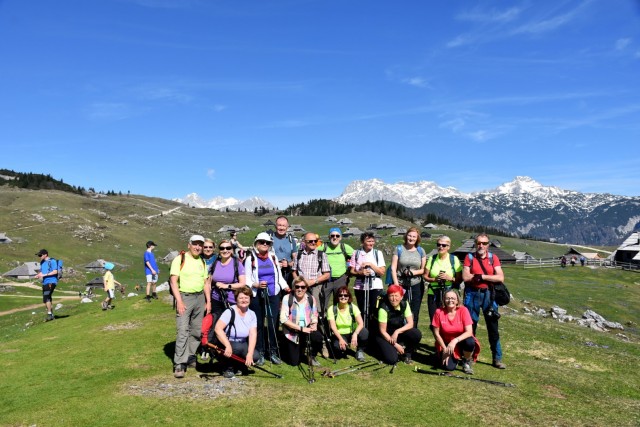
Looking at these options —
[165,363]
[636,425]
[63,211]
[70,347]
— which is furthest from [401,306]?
[63,211]

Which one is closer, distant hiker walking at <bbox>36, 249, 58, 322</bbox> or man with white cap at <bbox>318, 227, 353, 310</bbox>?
man with white cap at <bbox>318, 227, 353, 310</bbox>

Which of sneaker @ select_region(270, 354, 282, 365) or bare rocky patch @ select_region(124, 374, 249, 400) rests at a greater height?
sneaker @ select_region(270, 354, 282, 365)

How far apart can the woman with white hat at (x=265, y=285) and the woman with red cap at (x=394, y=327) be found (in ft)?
9.70

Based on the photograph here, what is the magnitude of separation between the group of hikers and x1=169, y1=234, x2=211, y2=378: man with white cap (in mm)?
27

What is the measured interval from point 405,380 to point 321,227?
144m

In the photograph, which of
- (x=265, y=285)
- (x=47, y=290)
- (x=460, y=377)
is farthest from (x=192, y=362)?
(x=47, y=290)

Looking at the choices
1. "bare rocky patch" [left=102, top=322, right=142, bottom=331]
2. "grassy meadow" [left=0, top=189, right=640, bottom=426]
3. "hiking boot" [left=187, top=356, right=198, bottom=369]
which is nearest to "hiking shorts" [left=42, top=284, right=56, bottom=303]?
"grassy meadow" [left=0, top=189, right=640, bottom=426]

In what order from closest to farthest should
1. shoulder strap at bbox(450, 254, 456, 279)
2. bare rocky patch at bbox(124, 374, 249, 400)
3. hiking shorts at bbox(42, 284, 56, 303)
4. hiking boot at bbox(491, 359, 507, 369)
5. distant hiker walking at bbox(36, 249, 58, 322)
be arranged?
bare rocky patch at bbox(124, 374, 249, 400) < hiking boot at bbox(491, 359, 507, 369) < shoulder strap at bbox(450, 254, 456, 279) < distant hiker walking at bbox(36, 249, 58, 322) < hiking shorts at bbox(42, 284, 56, 303)

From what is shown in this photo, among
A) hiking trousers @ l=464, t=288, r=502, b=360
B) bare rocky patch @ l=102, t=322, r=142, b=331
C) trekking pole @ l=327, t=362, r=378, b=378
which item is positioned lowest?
bare rocky patch @ l=102, t=322, r=142, b=331

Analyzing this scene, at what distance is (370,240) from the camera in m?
12.4

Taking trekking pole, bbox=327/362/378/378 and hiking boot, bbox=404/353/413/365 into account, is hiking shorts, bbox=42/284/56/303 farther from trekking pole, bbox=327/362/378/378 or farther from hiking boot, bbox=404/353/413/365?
hiking boot, bbox=404/353/413/365

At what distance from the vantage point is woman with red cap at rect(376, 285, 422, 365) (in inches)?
461

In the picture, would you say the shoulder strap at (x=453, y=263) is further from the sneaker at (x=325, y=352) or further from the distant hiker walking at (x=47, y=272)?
the distant hiker walking at (x=47, y=272)

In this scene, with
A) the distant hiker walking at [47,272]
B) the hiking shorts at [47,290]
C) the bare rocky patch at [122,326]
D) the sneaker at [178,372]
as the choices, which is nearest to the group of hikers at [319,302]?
the sneaker at [178,372]
